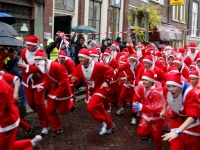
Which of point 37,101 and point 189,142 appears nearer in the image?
point 189,142

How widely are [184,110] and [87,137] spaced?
2724 millimetres

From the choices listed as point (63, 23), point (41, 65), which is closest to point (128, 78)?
point (41, 65)

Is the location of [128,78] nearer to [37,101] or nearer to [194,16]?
[37,101]

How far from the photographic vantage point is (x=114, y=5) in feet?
64.7

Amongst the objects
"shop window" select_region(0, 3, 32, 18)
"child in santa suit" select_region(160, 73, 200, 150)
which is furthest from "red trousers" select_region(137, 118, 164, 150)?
"shop window" select_region(0, 3, 32, 18)

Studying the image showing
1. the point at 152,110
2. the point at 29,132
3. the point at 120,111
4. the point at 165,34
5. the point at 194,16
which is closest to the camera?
the point at 152,110

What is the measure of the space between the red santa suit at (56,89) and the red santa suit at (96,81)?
0.41m

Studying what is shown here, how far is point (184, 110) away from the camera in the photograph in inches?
169

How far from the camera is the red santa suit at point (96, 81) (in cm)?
650

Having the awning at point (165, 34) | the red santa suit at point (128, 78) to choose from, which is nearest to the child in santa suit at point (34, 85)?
the red santa suit at point (128, 78)

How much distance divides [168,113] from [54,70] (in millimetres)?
2301

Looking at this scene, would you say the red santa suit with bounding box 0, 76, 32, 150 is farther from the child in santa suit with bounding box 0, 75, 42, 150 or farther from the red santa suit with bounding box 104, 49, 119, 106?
the red santa suit with bounding box 104, 49, 119, 106

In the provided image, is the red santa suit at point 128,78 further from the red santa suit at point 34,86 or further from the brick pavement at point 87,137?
the red santa suit at point 34,86

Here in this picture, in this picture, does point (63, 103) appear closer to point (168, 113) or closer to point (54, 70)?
point (54, 70)
